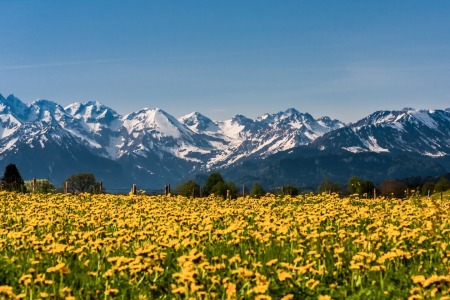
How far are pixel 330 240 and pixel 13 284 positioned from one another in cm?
688

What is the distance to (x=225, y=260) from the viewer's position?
438 inches

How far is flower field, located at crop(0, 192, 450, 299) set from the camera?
8.43 m

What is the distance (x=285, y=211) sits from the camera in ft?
61.7

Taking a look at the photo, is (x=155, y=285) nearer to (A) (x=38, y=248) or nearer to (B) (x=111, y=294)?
(B) (x=111, y=294)

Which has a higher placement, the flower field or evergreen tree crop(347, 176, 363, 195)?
evergreen tree crop(347, 176, 363, 195)

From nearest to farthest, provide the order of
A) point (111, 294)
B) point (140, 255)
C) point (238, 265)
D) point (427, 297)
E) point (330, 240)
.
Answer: point (427, 297), point (111, 294), point (140, 255), point (238, 265), point (330, 240)

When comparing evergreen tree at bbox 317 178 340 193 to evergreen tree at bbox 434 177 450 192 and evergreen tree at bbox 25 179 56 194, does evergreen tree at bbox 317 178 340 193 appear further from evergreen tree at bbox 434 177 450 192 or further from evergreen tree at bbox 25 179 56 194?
evergreen tree at bbox 434 177 450 192

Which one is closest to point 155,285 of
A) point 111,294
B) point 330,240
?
point 111,294

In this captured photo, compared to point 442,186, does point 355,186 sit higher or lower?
lower

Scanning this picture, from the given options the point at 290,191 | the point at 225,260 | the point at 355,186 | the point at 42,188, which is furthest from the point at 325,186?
the point at 225,260

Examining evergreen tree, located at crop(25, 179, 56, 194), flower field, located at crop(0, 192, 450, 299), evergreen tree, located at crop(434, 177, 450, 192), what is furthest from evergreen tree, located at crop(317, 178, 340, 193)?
evergreen tree, located at crop(434, 177, 450, 192)

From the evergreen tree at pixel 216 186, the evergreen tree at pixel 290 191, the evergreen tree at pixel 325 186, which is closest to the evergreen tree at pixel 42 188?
the evergreen tree at pixel 290 191

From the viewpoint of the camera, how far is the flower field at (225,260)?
27.7 ft

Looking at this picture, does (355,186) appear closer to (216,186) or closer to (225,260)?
(225,260)
